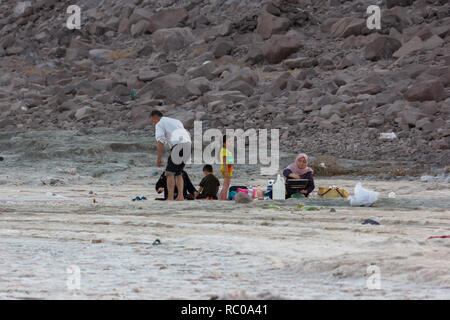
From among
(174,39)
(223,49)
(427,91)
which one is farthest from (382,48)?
(174,39)

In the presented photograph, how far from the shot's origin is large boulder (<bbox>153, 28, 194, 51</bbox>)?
87.4 ft

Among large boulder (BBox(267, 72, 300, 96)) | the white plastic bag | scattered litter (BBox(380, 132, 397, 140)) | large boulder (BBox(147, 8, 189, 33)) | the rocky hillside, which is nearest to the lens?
the white plastic bag

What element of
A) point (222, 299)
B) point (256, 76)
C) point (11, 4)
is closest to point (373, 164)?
point (256, 76)

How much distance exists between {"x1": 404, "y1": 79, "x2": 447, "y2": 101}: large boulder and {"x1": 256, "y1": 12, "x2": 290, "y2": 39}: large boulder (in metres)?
7.87

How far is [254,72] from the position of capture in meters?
22.3

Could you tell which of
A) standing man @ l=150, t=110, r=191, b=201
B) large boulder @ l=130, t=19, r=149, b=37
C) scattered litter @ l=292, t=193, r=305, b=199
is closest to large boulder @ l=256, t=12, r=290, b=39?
large boulder @ l=130, t=19, r=149, b=37

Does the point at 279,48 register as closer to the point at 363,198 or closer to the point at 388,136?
the point at 388,136

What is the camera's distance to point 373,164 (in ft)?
52.0

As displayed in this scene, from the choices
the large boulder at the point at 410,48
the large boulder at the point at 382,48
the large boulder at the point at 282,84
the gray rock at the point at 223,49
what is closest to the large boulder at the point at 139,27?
the gray rock at the point at 223,49

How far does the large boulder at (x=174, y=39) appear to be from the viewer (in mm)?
26641

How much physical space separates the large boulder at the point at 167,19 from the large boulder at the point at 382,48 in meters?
8.77

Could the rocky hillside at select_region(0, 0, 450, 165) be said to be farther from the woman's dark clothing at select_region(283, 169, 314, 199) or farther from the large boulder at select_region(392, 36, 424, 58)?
the woman's dark clothing at select_region(283, 169, 314, 199)
